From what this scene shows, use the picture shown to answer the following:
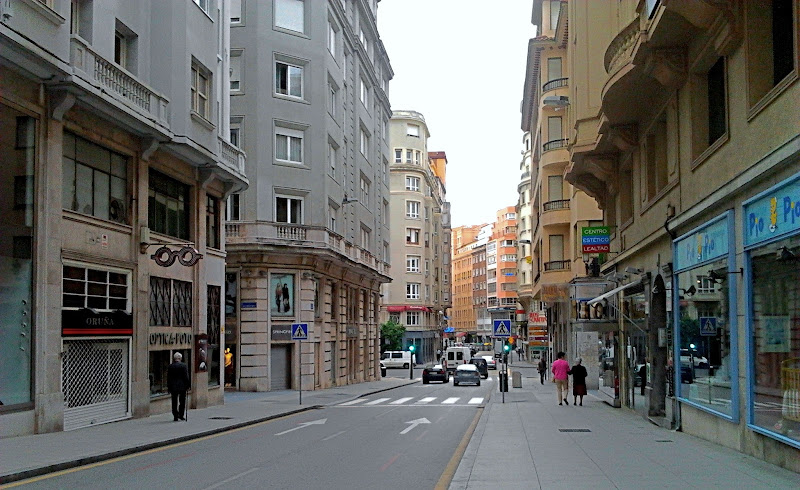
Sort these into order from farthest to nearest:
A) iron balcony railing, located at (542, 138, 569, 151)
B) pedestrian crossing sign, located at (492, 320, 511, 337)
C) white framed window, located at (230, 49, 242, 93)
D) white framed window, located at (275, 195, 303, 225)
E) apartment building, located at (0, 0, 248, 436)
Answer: iron balcony railing, located at (542, 138, 569, 151), white framed window, located at (275, 195, 303, 225), white framed window, located at (230, 49, 242, 93), pedestrian crossing sign, located at (492, 320, 511, 337), apartment building, located at (0, 0, 248, 436)

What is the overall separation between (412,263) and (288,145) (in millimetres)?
55888

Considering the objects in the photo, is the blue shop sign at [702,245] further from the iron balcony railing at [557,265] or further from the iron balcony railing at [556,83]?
the iron balcony railing at [556,83]

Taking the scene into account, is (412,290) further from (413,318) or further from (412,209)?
(412,209)

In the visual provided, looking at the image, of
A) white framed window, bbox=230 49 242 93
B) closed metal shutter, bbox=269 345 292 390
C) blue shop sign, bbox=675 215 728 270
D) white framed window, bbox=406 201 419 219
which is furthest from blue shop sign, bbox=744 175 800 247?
white framed window, bbox=406 201 419 219

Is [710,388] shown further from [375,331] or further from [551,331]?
[551,331]

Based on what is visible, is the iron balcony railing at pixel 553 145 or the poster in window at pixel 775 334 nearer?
the poster in window at pixel 775 334

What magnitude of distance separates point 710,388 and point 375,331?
42.9 meters

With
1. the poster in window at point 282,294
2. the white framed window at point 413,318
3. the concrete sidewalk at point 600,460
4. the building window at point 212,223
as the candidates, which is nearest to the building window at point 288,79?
the poster in window at point 282,294

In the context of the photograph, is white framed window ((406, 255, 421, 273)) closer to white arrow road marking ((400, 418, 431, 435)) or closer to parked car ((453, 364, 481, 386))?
parked car ((453, 364, 481, 386))

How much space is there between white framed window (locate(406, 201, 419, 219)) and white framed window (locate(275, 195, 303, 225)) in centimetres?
5502

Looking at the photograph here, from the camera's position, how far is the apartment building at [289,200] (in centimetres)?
3900

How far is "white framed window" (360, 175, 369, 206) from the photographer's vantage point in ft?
179

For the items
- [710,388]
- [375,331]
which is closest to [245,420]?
[710,388]

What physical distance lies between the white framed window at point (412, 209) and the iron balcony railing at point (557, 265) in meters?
45.3
